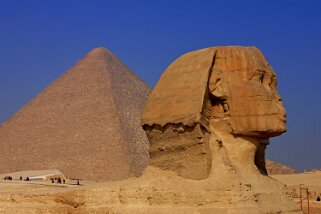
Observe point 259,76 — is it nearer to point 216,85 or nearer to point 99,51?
point 216,85

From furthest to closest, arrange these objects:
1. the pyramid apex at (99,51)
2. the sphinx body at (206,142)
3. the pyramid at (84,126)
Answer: the pyramid apex at (99,51), the pyramid at (84,126), the sphinx body at (206,142)

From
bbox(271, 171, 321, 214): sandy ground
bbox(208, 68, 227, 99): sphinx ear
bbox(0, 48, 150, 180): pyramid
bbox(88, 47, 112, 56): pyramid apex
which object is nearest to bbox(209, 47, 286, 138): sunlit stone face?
bbox(208, 68, 227, 99): sphinx ear

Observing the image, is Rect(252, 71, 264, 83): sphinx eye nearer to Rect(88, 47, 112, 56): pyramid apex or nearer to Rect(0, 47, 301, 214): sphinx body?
Rect(0, 47, 301, 214): sphinx body

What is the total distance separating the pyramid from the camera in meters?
60.2

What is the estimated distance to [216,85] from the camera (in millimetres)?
8586

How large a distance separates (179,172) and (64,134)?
59.4 m

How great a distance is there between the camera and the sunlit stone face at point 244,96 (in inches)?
333

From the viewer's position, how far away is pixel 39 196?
911 centimetres

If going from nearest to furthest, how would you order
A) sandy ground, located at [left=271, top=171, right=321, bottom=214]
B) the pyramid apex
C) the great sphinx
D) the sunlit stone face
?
the great sphinx → the sunlit stone face → sandy ground, located at [left=271, top=171, right=321, bottom=214] → the pyramid apex

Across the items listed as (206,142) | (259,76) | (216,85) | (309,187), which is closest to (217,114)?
(216,85)

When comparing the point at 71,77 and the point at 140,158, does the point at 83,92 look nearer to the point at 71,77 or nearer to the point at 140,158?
the point at 71,77

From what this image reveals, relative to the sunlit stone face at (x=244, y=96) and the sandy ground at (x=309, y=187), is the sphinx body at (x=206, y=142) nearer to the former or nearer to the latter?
the sunlit stone face at (x=244, y=96)

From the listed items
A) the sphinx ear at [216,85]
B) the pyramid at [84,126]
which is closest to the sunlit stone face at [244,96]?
the sphinx ear at [216,85]

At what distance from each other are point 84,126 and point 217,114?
5843cm
